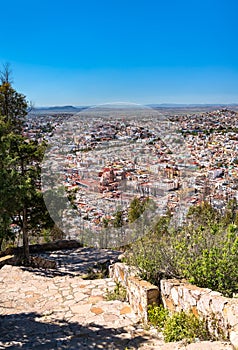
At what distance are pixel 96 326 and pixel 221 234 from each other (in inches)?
72.8

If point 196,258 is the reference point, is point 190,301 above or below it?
below

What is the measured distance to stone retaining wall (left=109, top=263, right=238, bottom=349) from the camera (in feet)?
8.64

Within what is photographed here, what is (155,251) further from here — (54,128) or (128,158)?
(54,128)

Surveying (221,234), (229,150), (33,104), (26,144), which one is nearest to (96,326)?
(221,234)

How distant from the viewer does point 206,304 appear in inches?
115

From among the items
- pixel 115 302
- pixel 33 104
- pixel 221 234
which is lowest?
pixel 115 302

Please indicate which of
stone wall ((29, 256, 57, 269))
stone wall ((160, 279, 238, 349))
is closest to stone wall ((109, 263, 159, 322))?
stone wall ((160, 279, 238, 349))

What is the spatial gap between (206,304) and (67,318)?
1.99m

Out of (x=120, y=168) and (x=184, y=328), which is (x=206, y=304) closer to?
(x=184, y=328)

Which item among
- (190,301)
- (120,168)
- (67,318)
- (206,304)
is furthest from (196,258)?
(120,168)

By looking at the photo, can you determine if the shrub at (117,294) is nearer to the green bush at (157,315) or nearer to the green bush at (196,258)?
the green bush at (196,258)

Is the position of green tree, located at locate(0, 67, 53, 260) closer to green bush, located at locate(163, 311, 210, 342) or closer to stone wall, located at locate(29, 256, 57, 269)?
stone wall, located at locate(29, 256, 57, 269)

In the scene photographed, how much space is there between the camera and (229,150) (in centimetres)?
1112

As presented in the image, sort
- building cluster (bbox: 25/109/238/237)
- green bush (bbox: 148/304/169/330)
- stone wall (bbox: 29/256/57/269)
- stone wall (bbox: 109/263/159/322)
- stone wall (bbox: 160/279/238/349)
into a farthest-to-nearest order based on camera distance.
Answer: stone wall (bbox: 29/256/57/269)
building cluster (bbox: 25/109/238/237)
stone wall (bbox: 109/263/159/322)
green bush (bbox: 148/304/169/330)
stone wall (bbox: 160/279/238/349)
